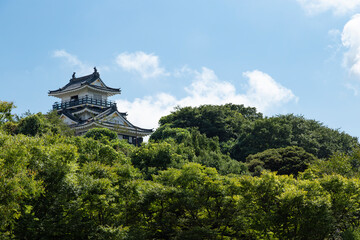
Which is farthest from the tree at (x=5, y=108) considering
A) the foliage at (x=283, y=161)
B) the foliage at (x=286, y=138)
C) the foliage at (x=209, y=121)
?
the foliage at (x=209, y=121)

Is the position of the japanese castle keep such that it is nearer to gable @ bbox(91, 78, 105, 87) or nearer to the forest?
gable @ bbox(91, 78, 105, 87)

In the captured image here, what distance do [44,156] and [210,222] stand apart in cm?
812

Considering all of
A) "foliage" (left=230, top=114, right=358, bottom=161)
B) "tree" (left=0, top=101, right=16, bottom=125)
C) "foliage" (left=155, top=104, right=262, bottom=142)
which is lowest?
"tree" (left=0, top=101, right=16, bottom=125)

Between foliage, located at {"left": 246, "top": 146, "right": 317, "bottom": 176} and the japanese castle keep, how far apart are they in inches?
767

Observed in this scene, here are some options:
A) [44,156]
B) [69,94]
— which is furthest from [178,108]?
[44,156]

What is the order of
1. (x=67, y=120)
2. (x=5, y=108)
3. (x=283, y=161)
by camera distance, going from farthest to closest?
(x=67, y=120) → (x=283, y=161) → (x=5, y=108)

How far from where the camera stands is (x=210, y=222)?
21.5m

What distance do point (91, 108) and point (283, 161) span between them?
28632 millimetres

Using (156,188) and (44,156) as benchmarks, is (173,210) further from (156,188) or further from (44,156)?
(44,156)

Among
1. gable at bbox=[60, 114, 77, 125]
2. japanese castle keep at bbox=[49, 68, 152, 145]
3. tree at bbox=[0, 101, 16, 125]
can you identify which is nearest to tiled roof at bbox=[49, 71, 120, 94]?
japanese castle keep at bbox=[49, 68, 152, 145]

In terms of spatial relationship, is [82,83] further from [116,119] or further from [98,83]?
[116,119]

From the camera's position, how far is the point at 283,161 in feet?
135

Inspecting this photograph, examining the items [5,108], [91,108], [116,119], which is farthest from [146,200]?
[91,108]

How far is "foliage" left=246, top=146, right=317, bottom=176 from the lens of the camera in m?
40.0
